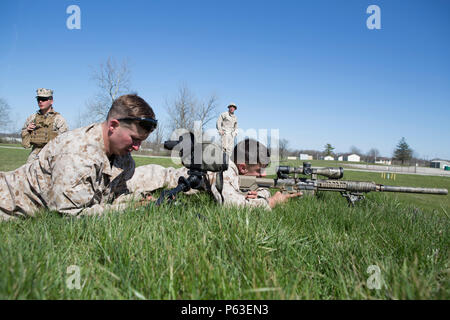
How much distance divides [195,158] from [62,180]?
1.46 meters

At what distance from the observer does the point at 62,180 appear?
2551mm

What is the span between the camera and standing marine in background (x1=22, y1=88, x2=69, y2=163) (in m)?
6.97

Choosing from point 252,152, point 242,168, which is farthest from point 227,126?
point 252,152

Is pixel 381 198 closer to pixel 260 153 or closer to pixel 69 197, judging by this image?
pixel 260 153

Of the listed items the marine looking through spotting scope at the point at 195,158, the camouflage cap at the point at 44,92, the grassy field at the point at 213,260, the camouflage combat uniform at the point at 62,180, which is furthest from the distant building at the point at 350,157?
the camouflage combat uniform at the point at 62,180

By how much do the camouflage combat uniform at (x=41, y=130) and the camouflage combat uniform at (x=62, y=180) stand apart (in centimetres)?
492

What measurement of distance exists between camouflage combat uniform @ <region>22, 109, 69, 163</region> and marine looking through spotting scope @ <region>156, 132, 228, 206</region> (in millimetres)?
5956

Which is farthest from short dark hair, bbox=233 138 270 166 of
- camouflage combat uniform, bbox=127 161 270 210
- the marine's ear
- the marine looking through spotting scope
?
the marine looking through spotting scope

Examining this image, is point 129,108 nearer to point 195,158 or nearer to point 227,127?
point 195,158

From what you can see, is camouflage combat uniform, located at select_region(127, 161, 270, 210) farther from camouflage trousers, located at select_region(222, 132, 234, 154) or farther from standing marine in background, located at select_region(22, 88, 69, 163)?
camouflage trousers, located at select_region(222, 132, 234, 154)

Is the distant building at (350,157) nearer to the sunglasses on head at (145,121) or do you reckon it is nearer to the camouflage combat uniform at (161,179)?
the camouflage combat uniform at (161,179)

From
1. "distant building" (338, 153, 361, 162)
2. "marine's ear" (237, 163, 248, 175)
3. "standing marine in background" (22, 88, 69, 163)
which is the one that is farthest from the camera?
"distant building" (338, 153, 361, 162)
